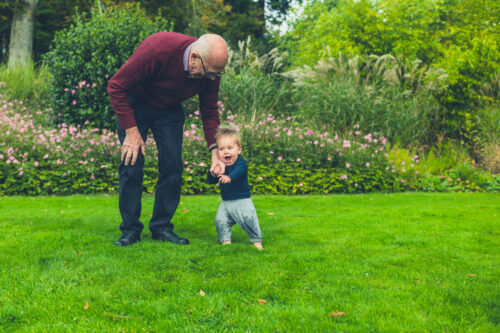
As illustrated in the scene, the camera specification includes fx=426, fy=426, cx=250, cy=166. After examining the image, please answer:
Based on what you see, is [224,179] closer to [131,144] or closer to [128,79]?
[131,144]

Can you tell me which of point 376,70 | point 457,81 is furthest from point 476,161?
point 376,70

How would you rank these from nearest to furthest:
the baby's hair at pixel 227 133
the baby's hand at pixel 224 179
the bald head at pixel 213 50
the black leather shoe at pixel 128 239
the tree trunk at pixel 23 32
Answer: the bald head at pixel 213 50 → the baby's hand at pixel 224 179 → the black leather shoe at pixel 128 239 → the baby's hair at pixel 227 133 → the tree trunk at pixel 23 32

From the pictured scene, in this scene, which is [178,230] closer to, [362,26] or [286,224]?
[286,224]

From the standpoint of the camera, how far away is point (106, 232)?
4387 millimetres

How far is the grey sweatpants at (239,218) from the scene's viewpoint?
387cm

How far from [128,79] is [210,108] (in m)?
0.88

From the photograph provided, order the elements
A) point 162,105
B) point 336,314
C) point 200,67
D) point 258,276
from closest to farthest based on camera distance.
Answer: point 336,314
point 258,276
point 200,67
point 162,105

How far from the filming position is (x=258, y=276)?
9.81ft

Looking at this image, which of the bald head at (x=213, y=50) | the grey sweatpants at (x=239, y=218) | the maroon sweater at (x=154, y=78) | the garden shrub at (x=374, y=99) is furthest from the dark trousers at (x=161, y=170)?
the garden shrub at (x=374, y=99)

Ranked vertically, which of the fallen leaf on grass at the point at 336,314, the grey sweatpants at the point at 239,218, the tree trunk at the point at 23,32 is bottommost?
the fallen leaf on grass at the point at 336,314

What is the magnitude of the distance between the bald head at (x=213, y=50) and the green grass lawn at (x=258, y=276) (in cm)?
155

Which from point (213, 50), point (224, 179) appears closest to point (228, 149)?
point (224, 179)

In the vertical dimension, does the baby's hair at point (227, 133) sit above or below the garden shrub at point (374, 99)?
below

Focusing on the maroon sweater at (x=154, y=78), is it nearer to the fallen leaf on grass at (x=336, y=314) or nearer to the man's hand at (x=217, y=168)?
the man's hand at (x=217, y=168)
